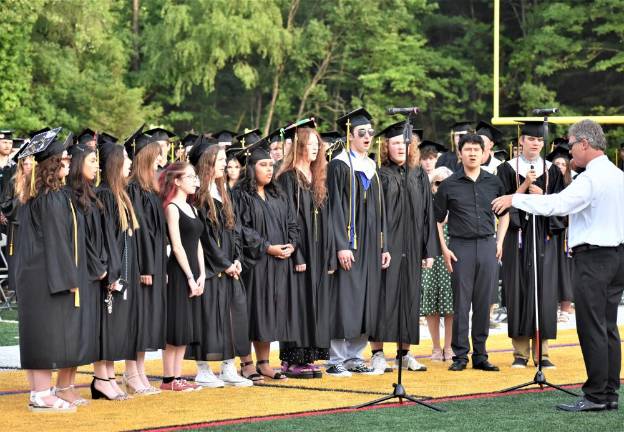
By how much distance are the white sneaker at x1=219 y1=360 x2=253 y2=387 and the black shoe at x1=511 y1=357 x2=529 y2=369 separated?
2759mm

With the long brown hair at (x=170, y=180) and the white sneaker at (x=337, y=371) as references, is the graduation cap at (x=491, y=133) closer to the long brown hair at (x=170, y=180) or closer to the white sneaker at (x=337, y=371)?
the white sneaker at (x=337, y=371)

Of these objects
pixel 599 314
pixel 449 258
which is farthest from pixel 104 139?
pixel 599 314

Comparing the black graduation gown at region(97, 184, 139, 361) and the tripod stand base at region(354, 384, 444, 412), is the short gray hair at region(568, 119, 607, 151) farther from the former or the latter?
the black graduation gown at region(97, 184, 139, 361)

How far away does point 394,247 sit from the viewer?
12.3 meters

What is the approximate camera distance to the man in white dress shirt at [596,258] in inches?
374

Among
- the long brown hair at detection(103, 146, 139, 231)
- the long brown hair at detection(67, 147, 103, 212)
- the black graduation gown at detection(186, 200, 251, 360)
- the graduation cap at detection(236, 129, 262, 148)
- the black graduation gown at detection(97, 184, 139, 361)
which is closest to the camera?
the long brown hair at detection(67, 147, 103, 212)

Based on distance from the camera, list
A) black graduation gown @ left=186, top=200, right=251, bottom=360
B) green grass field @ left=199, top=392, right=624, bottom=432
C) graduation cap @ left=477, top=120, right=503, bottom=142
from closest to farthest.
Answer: green grass field @ left=199, top=392, right=624, bottom=432 → black graduation gown @ left=186, top=200, right=251, bottom=360 → graduation cap @ left=477, top=120, right=503, bottom=142

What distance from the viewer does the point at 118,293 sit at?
33.3 ft

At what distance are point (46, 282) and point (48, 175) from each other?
2.55 ft

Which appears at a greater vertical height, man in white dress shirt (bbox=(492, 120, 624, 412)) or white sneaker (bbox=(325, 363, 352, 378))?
man in white dress shirt (bbox=(492, 120, 624, 412))

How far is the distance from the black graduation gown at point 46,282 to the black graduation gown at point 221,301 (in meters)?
1.51

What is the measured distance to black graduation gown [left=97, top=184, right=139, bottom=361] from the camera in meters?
9.99

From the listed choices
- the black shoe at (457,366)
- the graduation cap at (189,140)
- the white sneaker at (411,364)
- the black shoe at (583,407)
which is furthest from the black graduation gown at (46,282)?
the graduation cap at (189,140)

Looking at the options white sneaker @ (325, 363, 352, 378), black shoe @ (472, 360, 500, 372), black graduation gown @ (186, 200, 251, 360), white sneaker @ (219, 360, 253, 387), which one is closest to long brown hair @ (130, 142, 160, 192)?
black graduation gown @ (186, 200, 251, 360)
